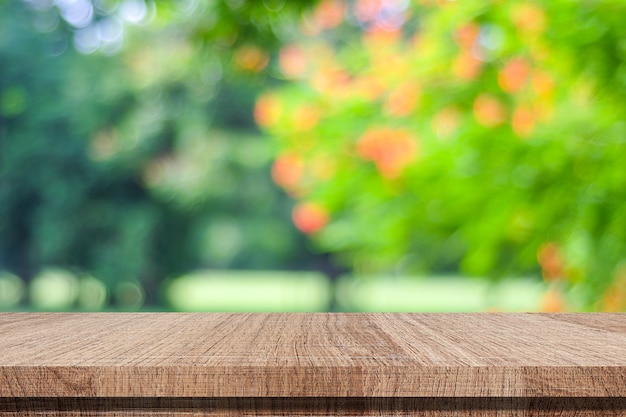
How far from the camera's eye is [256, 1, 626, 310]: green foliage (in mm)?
1580

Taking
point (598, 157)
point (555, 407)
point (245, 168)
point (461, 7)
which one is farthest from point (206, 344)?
point (245, 168)

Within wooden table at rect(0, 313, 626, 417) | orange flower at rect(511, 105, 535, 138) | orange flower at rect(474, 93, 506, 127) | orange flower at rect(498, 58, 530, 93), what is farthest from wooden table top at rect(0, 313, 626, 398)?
orange flower at rect(498, 58, 530, 93)

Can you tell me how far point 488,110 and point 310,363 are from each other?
4.73 feet

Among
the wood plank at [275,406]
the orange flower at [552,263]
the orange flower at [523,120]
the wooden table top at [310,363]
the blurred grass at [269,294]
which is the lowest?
the blurred grass at [269,294]

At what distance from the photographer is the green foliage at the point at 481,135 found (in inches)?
62.2

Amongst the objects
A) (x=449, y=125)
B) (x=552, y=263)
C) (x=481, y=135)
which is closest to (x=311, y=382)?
(x=481, y=135)

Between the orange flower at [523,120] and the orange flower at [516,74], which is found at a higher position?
the orange flower at [516,74]

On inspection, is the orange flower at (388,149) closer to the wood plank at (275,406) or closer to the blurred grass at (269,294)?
the wood plank at (275,406)

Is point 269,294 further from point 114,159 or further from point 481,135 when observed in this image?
point 481,135

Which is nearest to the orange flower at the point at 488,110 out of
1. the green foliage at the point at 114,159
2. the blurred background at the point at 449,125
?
the blurred background at the point at 449,125

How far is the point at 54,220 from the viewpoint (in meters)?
11.1

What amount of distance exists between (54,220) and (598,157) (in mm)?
10294

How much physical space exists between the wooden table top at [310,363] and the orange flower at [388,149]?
1.44 meters

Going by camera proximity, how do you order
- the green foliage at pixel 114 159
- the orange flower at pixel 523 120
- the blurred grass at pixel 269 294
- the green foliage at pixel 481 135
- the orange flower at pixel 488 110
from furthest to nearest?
the blurred grass at pixel 269 294 → the green foliage at pixel 114 159 → the orange flower at pixel 523 120 → the orange flower at pixel 488 110 → the green foliage at pixel 481 135
